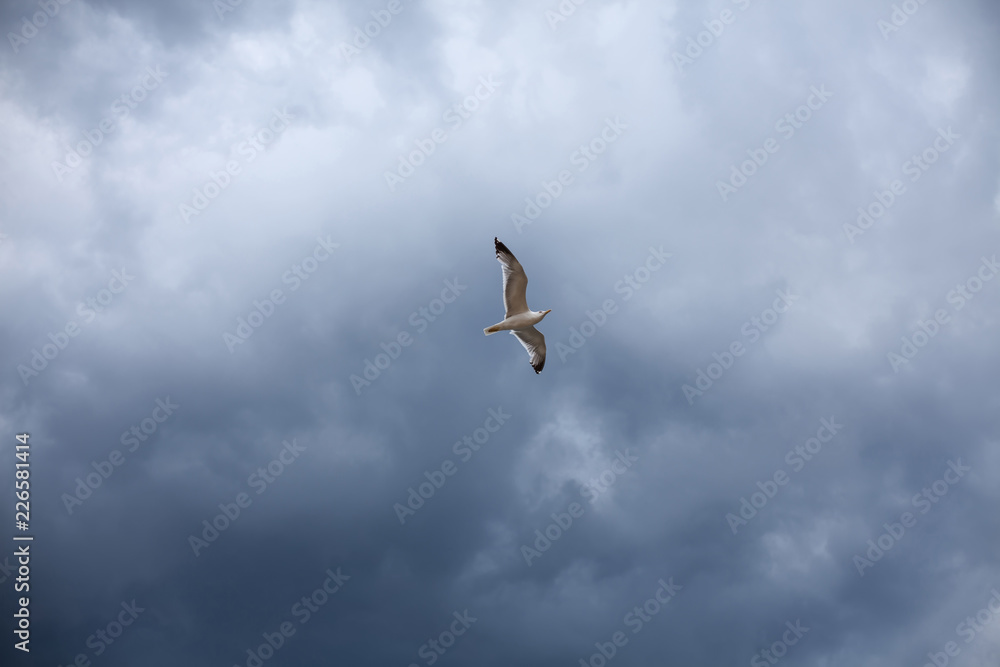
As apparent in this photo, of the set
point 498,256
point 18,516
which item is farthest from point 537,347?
point 18,516

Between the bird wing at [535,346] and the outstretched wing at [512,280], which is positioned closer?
the outstretched wing at [512,280]

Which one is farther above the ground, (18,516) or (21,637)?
(18,516)

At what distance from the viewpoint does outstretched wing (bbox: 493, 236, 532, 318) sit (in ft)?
194

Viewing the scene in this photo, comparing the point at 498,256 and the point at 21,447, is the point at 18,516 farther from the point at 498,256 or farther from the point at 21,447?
the point at 498,256

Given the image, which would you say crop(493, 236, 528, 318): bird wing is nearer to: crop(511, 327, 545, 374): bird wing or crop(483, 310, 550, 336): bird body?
crop(483, 310, 550, 336): bird body

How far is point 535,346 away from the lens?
2608 inches

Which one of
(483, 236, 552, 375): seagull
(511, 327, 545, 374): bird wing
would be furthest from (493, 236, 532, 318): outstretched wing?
(511, 327, 545, 374): bird wing

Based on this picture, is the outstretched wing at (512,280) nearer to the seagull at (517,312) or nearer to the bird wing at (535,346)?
the seagull at (517,312)

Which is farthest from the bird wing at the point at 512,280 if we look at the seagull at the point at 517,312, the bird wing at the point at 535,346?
the bird wing at the point at 535,346

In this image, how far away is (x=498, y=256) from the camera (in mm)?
59438

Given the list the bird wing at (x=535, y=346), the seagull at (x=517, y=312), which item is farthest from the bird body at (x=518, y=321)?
the bird wing at (x=535, y=346)

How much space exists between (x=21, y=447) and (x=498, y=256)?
140 feet

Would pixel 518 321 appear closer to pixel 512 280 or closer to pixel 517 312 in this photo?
pixel 517 312

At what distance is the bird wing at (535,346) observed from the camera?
65481 mm
